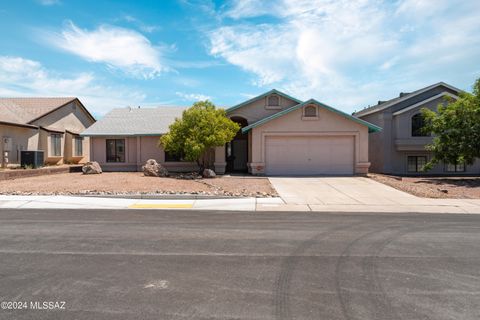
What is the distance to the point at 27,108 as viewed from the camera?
87.7 ft

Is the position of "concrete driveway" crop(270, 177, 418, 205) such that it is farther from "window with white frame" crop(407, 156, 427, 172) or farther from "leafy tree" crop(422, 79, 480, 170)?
"window with white frame" crop(407, 156, 427, 172)

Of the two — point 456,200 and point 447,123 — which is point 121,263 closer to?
point 456,200

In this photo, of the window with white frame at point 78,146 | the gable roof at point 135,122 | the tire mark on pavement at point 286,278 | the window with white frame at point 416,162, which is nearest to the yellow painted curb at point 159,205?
the tire mark on pavement at point 286,278

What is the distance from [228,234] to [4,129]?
21.7 m

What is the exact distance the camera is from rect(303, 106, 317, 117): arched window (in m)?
20.8

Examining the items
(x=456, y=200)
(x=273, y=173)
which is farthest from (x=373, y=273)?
(x=273, y=173)

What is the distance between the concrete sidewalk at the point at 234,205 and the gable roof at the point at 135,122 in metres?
11.2

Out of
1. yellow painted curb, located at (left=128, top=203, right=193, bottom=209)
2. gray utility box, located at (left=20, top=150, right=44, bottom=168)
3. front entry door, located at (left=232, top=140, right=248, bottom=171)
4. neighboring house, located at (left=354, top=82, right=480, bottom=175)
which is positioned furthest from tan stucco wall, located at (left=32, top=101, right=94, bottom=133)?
neighboring house, located at (left=354, top=82, right=480, bottom=175)

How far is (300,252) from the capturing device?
6.05 m

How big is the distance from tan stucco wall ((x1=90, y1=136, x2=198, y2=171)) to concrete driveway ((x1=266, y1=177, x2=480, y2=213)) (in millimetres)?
9048

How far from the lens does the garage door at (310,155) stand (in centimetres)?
2088

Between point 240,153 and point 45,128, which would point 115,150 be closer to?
point 45,128

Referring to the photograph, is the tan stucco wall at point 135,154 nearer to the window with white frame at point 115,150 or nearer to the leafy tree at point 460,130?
the window with white frame at point 115,150

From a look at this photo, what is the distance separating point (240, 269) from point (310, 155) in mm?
16536
